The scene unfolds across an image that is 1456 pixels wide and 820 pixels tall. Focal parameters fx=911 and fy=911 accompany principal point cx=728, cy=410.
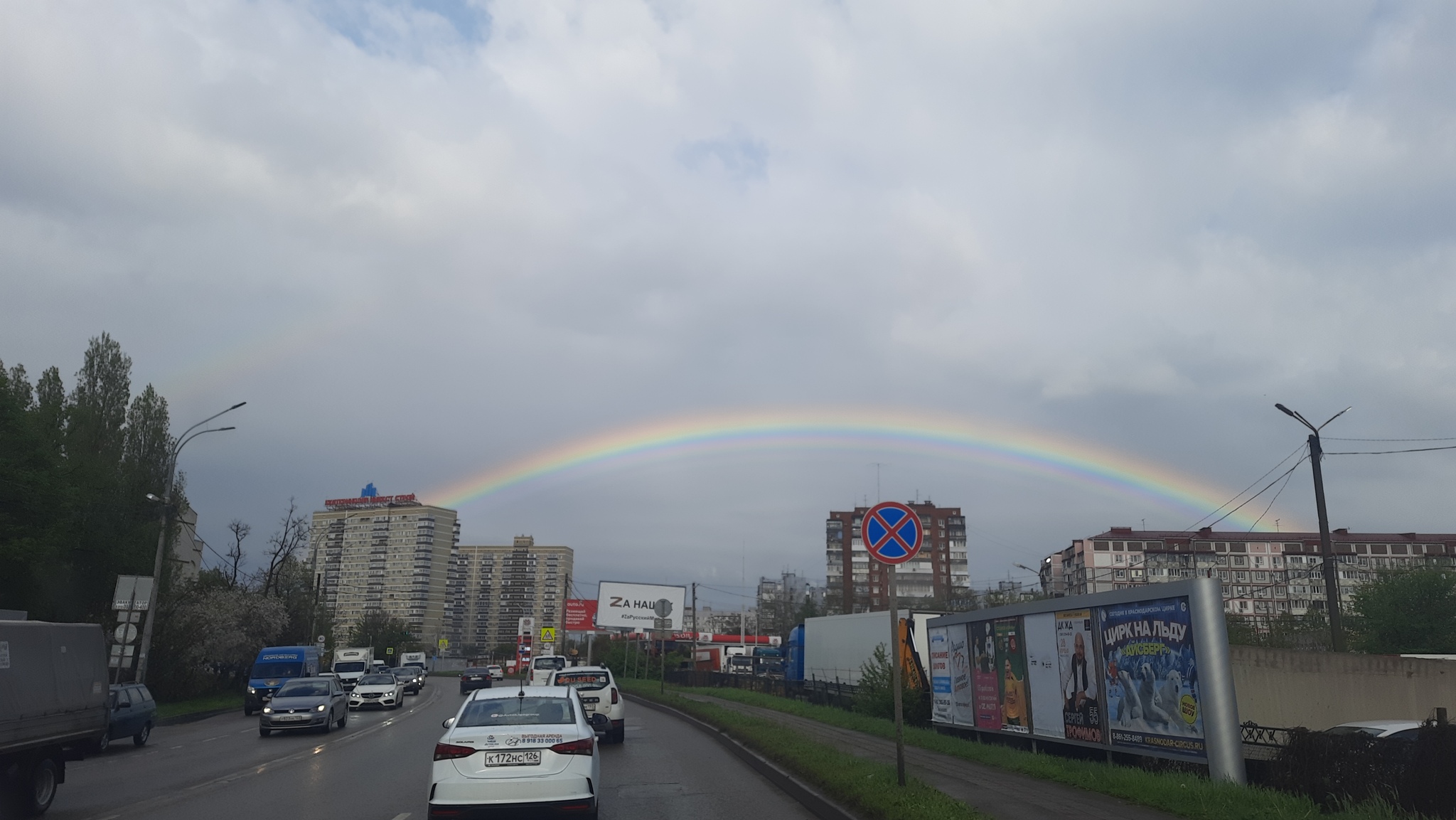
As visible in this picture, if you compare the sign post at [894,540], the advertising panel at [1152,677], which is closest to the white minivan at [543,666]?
the advertising panel at [1152,677]

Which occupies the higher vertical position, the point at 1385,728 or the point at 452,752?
the point at 452,752

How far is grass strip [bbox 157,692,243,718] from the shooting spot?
34.7 meters

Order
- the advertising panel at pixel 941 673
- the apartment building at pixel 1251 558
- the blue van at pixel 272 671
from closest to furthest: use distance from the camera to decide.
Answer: the advertising panel at pixel 941 673
the blue van at pixel 272 671
the apartment building at pixel 1251 558

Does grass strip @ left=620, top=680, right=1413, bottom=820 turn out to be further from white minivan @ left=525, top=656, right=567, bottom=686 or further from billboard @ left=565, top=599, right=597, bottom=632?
billboard @ left=565, top=599, right=597, bottom=632

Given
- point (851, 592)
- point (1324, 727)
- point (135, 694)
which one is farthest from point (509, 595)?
point (1324, 727)

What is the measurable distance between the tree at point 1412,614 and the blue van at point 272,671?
52747 mm

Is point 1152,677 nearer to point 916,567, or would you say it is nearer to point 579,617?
point 579,617

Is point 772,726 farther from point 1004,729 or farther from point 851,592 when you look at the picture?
point 851,592

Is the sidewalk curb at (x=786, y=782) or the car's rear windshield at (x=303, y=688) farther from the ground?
the car's rear windshield at (x=303, y=688)

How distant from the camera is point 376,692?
125 ft

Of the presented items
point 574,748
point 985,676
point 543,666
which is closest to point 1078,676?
point 985,676

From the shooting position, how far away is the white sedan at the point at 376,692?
3822 centimetres

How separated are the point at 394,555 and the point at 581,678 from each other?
139 metres

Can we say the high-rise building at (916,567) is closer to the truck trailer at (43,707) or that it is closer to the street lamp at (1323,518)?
the street lamp at (1323,518)
